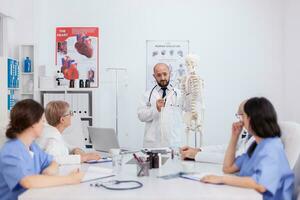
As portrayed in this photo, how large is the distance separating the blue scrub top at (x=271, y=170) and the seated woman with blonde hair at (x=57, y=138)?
1.10 m

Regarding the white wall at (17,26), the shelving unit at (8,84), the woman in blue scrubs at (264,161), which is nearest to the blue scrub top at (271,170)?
the woman in blue scrubs at (264,161)

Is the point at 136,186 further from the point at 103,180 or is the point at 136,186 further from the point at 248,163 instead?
the point at 248,163

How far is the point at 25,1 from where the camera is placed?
482cm

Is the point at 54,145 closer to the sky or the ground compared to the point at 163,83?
closer to the ground

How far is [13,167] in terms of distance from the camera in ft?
5.83

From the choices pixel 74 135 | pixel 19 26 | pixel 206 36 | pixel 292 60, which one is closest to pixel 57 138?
pixel 74 135

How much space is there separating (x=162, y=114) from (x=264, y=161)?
1786 millimetres

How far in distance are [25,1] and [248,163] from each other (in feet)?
12.8

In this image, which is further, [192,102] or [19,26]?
[19,26]

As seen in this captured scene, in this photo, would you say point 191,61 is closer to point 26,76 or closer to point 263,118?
point 263,118

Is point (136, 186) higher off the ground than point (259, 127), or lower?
lower

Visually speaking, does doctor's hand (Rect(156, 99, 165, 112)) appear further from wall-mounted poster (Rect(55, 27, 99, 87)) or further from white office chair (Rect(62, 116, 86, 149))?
wall-mounted poster (Rect(55, 27, 99, 87))

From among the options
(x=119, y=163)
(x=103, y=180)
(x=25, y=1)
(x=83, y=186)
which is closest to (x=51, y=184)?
(x=83, y=186)

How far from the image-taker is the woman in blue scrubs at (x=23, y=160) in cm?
176
